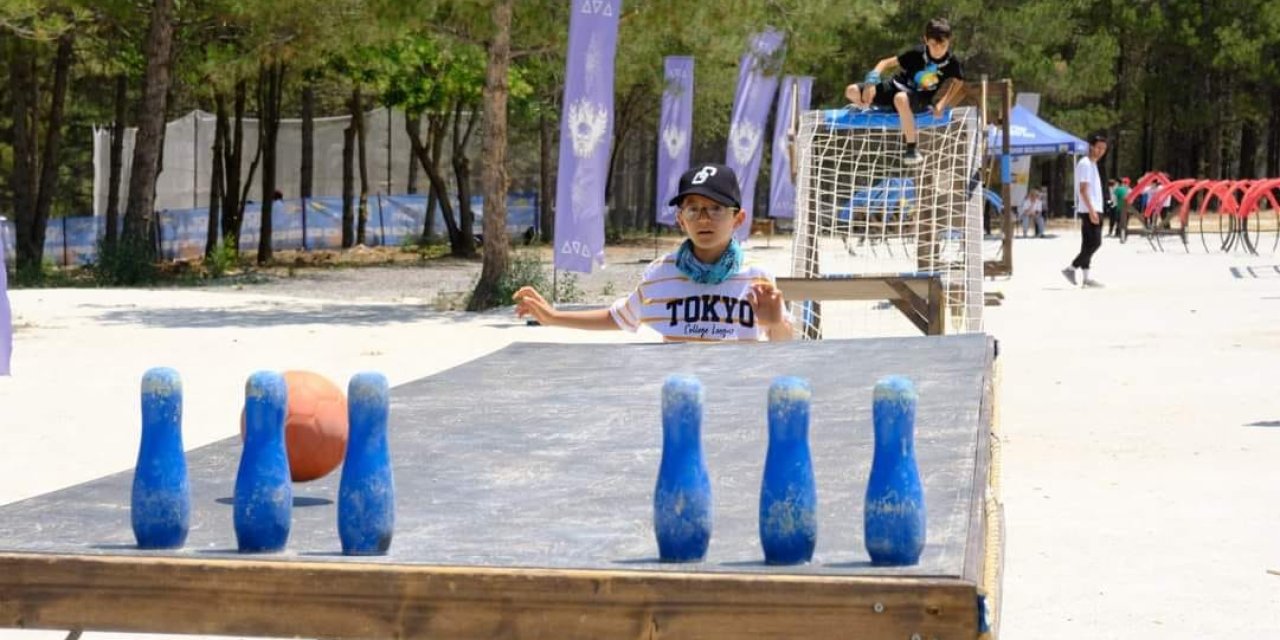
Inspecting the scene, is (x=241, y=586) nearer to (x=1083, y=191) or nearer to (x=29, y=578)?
(x=29, y=578)

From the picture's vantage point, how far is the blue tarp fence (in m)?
37.2

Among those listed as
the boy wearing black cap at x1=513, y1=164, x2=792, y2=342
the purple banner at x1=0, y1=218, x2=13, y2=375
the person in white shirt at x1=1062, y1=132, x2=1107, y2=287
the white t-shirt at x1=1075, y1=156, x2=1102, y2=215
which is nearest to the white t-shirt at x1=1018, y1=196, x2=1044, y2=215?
the person in white shirt at x1=1062, y1=132, x2=1107, y2=287

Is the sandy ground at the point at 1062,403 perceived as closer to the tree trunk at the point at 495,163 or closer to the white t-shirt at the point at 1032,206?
the tree trunk at the point at 495,163

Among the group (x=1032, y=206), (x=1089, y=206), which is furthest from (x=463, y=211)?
(x=1089, y=206)

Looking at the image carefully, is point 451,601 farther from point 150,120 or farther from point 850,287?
point 150,120

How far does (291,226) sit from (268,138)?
173 inches

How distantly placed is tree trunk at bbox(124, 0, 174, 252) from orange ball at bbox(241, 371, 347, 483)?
934 inches

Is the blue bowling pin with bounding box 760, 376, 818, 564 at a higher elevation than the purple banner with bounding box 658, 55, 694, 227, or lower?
lower

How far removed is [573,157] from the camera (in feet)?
62.4

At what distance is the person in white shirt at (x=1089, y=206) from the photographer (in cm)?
2267

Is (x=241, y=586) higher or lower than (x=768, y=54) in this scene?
lower

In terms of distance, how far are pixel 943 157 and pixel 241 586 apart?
450 inches

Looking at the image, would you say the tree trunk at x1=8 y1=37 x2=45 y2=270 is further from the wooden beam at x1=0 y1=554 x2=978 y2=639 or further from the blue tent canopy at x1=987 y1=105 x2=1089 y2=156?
the wooden beam at x1=0 y1=554 x2=978 y2=639

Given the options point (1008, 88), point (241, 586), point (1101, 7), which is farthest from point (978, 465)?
point (1101, 7)
